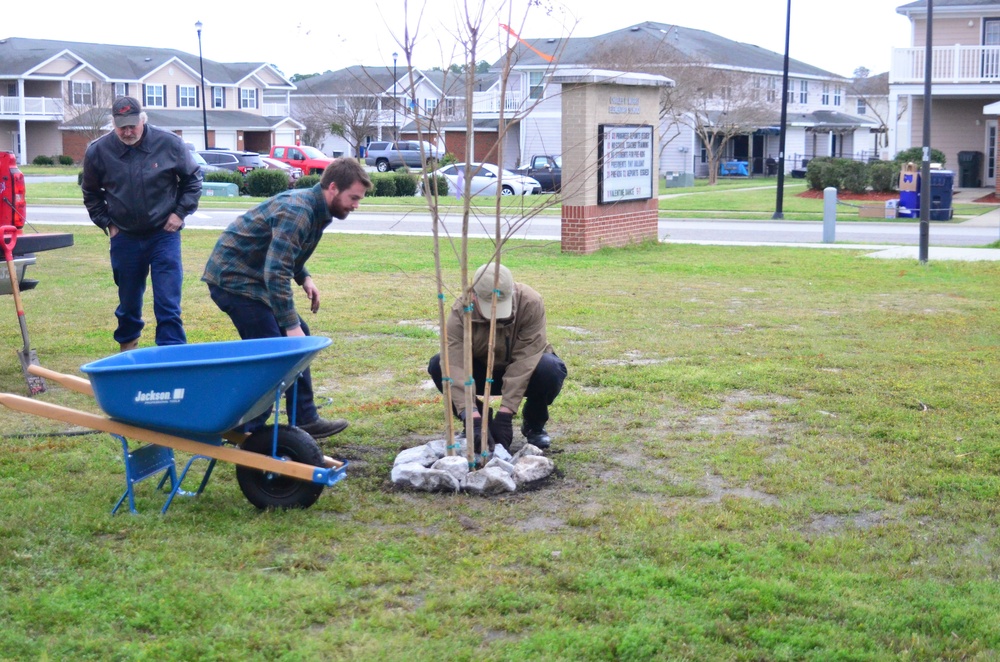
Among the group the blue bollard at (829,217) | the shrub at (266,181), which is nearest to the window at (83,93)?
the shrub at (266,181)

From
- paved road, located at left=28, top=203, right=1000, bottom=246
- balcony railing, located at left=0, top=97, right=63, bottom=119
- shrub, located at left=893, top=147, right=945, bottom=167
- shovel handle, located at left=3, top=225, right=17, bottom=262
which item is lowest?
paved road, located at left=28, top=203, right=1000, bottom=246

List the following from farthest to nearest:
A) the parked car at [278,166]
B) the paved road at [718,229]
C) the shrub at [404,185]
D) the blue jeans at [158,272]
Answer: the parked car at [278,166] < the shrub at [404,185] < the paved road at [718,229] < the blue jeans at [158,272]

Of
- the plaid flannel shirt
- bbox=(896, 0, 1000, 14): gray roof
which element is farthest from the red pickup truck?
the plaid flannel shirt

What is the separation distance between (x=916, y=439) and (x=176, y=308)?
15.2 ft

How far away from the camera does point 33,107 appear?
64.1m

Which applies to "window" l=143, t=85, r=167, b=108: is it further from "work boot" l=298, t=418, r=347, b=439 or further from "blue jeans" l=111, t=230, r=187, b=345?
"work boot" l=298, t=418, r=347, b=439

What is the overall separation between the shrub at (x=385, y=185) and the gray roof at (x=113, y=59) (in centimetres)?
3723

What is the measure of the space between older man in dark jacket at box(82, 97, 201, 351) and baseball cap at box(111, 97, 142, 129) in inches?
1.7

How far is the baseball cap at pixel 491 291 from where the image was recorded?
18.2 ft

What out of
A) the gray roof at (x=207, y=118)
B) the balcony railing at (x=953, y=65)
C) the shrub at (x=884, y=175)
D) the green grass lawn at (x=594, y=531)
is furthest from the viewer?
the gray roof at (x=207, y=118)

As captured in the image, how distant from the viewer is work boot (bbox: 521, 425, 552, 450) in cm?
611

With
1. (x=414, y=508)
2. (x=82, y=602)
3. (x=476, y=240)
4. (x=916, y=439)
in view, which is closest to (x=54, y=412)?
(x=82, y=602)

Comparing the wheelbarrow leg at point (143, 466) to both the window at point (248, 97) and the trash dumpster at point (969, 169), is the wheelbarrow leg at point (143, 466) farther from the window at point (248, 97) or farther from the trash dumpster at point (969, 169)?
the window at point (248, 97)

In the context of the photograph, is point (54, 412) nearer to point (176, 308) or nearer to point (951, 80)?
point (176, 308)
